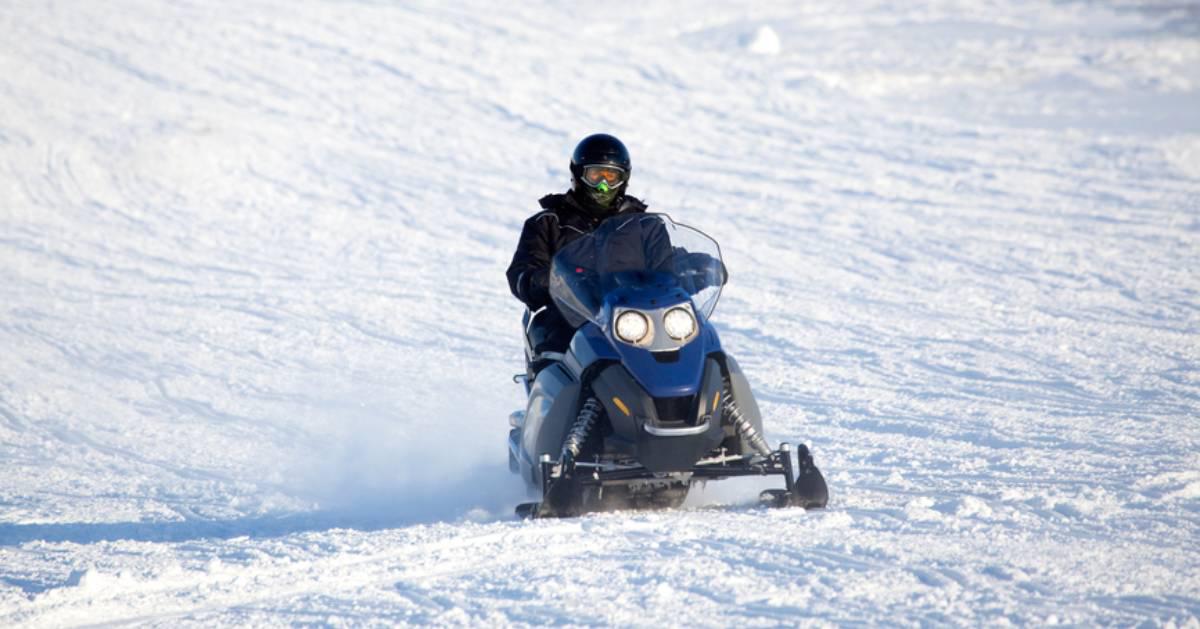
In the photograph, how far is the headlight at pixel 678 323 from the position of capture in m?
5.12

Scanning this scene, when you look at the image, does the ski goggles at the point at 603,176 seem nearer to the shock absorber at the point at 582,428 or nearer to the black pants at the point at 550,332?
the black pants at the point at 550,332

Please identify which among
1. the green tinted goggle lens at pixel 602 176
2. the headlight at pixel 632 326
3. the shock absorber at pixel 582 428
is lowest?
the shock absorber at pixel 582 428

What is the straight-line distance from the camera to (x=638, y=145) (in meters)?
17.4

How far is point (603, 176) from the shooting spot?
6.04 metres

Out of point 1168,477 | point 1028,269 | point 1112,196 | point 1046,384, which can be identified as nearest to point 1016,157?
point 1112,196

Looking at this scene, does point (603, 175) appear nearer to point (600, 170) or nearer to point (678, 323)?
point (600, 170)

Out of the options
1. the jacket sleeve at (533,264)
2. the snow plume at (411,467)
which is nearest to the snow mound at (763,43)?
the snow plume at (411,467)

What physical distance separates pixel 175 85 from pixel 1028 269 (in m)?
12.7

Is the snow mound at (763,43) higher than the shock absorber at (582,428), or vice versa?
the snow mound at (763,43)

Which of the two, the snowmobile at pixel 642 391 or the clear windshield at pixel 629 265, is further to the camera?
the clear windshield at pixel 629 265

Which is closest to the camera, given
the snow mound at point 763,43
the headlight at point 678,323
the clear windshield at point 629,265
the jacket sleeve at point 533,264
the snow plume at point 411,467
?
the headlight at point 678,323

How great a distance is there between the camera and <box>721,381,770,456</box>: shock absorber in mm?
5320

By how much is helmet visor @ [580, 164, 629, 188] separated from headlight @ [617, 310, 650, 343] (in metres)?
1.09

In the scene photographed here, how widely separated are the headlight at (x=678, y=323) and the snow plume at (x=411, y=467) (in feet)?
4.22
